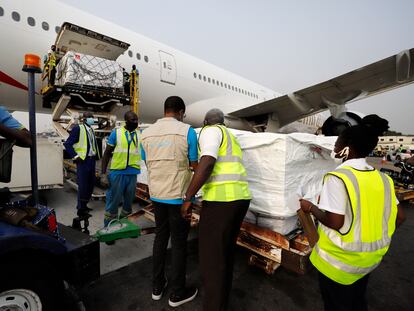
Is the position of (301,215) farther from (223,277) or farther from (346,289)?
(223,277)

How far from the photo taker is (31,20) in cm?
534

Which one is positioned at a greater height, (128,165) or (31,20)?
(31,20)

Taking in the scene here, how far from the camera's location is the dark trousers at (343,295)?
4.89 ft

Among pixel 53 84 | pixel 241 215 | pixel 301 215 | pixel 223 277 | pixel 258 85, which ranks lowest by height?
pixel 223 277

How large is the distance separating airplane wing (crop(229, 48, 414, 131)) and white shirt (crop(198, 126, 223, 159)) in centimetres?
569

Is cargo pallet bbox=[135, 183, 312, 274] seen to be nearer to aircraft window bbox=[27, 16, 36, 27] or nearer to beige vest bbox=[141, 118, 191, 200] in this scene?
beige vest bbox=[141, 118, 191, 200]

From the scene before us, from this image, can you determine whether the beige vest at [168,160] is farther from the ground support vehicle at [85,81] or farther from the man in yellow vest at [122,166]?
the ground support vehicle at [85,81]

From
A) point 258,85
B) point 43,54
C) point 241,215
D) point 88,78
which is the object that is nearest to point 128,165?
point 241,215

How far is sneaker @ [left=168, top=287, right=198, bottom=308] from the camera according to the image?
220cm

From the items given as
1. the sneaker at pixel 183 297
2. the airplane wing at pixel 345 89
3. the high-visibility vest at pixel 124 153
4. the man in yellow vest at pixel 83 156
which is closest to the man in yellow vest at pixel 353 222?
the sneaker at pixel 183 297

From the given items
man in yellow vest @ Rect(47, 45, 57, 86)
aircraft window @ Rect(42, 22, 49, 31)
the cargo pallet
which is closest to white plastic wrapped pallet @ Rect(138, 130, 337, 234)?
the cargo pallet

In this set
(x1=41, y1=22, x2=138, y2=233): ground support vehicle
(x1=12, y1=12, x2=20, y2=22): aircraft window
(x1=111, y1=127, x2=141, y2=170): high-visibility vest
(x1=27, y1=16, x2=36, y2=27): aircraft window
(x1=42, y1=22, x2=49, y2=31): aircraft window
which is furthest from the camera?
(x1=42, y1=22, x2=49, y2=31): aircraft window

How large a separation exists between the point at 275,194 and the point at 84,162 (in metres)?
3.18

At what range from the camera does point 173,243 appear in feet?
7.56
